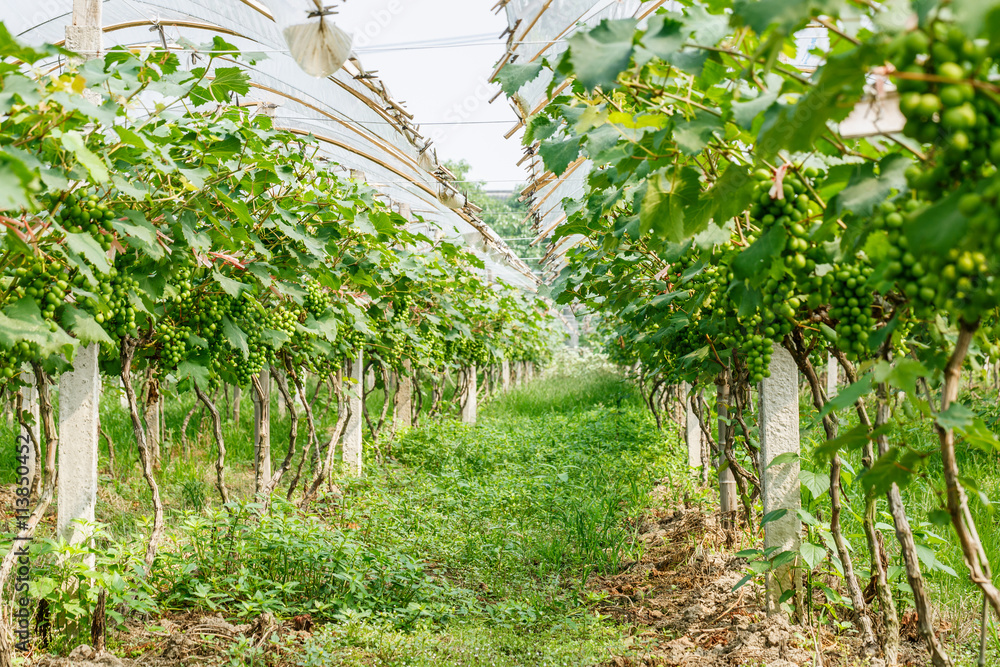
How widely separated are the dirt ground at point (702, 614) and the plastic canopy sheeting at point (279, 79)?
271 centimetres

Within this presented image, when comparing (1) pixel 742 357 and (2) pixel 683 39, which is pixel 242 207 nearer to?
(2) pixel 683 39

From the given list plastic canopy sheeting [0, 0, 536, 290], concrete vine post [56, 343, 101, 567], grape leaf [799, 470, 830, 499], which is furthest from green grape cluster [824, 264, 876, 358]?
concrete vine post [56, 343, 101, 567]

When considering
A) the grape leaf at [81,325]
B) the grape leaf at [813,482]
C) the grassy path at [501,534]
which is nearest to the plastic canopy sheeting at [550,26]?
the grape leaf at [813,482]

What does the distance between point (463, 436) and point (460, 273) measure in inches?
97.2

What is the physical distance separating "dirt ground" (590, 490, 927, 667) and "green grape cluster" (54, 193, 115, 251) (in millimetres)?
2368

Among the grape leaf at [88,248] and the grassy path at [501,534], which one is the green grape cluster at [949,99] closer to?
the grape leaf at [88,248]

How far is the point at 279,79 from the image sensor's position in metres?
4.34

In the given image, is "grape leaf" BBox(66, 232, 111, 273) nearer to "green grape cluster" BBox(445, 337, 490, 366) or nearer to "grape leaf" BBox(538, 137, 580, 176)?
"grape leaf" BBox(538, 137, 580, 176)

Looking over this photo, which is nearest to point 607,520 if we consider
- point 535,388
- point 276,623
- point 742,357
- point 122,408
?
point 742,357

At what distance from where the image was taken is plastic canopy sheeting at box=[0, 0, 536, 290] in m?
3.71

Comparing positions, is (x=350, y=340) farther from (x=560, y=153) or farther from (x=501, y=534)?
(x=560, y=153)

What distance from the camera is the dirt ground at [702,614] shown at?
2258 mm

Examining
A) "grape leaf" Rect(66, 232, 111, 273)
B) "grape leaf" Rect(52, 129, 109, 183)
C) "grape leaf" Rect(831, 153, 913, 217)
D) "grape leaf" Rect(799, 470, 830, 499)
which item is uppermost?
"grape leaf" Rect(52, 129, 109, 183)

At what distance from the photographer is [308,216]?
329cm
